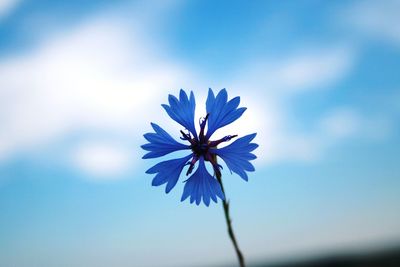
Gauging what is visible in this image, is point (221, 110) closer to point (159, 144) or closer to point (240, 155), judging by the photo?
point (240, 155)

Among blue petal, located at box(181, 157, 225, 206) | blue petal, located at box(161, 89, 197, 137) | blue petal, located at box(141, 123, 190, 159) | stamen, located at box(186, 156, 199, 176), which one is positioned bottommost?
blue petal, located at box(181, 157, 225, 206)

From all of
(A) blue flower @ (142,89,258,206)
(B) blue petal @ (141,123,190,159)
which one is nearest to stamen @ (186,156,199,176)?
(A) blue flower @ (142,89,258,206)

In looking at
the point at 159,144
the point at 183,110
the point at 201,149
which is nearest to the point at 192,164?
the point at 201,149

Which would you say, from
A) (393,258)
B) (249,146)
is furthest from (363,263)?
(249,146)

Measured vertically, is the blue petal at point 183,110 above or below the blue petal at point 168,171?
above

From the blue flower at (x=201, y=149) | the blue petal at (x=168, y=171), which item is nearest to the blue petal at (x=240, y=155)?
the blue flower at (x=201, y=149)

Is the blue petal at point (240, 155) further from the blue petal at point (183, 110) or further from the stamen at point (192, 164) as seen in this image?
the blue petal at point (183, 110)

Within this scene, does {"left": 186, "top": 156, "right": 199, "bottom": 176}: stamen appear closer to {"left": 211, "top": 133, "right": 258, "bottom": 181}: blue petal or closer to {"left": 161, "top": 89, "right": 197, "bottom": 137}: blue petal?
{"left": 211, "top": 133, "right": 258, "bottom": 181}: blue petal

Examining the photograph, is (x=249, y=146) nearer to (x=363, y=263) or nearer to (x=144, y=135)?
(x=144, y=135)
